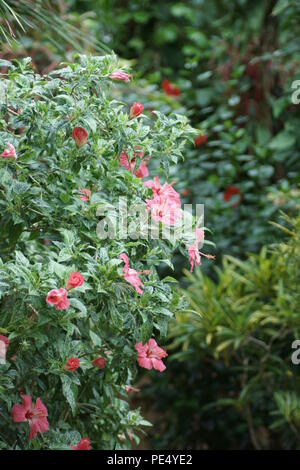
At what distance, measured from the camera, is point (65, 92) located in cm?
178

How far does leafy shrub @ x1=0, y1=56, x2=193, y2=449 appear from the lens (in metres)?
1.60

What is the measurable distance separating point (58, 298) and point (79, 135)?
0.41 metres

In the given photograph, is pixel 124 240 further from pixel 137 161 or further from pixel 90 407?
pixel 90 407

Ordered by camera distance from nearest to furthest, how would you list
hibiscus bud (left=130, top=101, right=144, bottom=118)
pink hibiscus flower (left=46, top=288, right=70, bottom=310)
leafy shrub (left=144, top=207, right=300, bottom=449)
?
pink hibiscus flower (left=46, top=288, right=70, bottom=310)
hibiscus bud (left=130, top=101, right=144, bottom=118)
leafy shrub (left=144, top=207, right=300, bottom=449)

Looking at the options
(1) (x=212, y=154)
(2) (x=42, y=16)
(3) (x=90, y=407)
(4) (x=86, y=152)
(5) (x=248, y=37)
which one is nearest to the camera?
(4) (x=86, y=152)

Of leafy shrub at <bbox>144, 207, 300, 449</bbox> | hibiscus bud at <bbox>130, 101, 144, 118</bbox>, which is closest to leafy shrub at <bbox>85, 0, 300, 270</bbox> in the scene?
leafy shrub at <bbox>144, 207, 300, 449</bbox>

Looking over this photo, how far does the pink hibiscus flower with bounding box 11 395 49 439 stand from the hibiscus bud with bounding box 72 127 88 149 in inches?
23.2

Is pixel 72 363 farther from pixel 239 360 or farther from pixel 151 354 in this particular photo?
pixel 239 360

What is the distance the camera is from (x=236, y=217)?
11.5 feet

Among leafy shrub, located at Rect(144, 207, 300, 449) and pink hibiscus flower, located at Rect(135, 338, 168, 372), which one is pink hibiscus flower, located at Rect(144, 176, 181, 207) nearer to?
pink hibiscus flower, located at Rect(135, 338, 168, 372)

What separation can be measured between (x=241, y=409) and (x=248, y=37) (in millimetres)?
1957

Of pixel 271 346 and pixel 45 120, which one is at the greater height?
pixel 45 120

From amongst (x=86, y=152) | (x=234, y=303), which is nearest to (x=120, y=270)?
(x=86, y=152)

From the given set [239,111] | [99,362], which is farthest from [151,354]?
[239,111]
